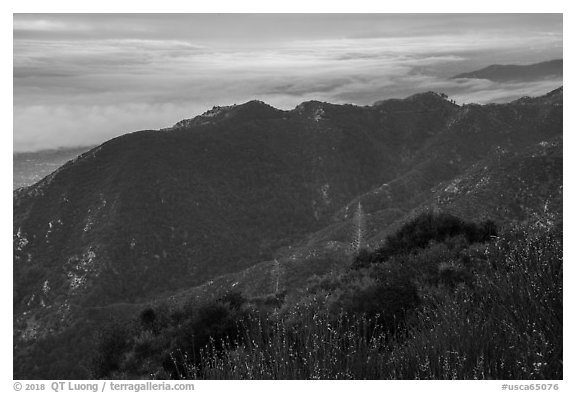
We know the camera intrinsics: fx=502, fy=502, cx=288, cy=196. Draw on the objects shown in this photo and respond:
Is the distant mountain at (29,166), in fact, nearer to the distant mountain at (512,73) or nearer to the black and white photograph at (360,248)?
the black and white photograph at (360,248)

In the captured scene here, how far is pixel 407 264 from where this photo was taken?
13.2 metres

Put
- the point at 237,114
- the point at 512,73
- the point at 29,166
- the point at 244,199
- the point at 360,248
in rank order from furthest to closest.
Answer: the point at 237,114, the point at 244,199, the point at 360,248, the point at 512,73, the point at 29,166

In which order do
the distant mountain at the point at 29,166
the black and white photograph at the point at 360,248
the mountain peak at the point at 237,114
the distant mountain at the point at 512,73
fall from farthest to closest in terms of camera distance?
1. the mountain peak at the point at 237,114
2. the distant mountain at the point at 512,73
3. the distant mountain at the point at 29,166
4. the black and white photograph at the point at 360,248

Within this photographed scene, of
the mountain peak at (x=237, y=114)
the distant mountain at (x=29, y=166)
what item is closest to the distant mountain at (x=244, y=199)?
the mountain peak at (x=237, y=114)

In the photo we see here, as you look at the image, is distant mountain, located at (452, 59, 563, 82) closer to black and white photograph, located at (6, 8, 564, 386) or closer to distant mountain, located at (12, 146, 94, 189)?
black and white photograph, located at (6, 8, 564, 386)

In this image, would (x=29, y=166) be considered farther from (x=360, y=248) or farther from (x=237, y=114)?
(x=237, y=114)

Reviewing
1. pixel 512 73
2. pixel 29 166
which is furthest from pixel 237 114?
pixel 29 166

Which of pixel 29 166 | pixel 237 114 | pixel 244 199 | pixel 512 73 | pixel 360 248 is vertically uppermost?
pixel 237 114

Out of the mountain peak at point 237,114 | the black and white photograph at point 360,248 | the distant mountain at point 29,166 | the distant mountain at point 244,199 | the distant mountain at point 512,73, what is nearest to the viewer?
the black and white photograph at point 360,248

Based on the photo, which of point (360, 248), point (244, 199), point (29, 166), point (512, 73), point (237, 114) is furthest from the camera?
point (237, 114)

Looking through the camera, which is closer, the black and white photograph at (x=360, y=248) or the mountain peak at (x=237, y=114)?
the black and white photograph at (x=360, y=248)

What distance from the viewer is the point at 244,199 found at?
86.0 meters

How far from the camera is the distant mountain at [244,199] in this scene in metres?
56.3

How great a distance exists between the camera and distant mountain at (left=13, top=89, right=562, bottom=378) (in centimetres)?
5628
